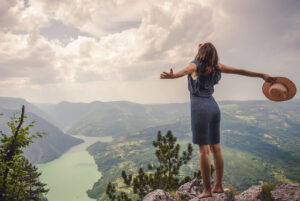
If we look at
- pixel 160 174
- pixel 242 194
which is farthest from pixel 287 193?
pixel 160 174

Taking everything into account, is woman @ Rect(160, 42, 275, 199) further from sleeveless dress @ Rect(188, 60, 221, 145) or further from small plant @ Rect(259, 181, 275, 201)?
small plant @ Rect(259, 181, 275, 201)

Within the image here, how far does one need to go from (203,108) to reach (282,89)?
5.54 ft

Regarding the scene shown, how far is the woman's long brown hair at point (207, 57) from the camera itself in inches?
130

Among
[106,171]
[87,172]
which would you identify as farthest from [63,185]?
[106,171]

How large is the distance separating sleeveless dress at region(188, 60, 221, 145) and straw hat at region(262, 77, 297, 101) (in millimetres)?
A: 1128

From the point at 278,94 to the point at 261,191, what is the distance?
4504mm

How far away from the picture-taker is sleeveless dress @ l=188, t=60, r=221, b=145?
11.1 feet

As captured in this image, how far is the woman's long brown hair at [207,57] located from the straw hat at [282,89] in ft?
4.47

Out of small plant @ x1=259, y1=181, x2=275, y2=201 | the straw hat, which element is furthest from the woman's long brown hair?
small plant @ x1=259, y1=181, x2=275, y2=201

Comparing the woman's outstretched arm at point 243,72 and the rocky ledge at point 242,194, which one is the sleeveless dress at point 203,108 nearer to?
the woman's outstretched arm at point 243,72

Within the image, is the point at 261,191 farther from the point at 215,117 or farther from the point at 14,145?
the point at 14,145

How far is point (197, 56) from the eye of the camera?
3.38 m

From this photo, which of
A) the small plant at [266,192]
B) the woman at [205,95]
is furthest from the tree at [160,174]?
the woman at [205,95]

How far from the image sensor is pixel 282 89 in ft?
11.2
